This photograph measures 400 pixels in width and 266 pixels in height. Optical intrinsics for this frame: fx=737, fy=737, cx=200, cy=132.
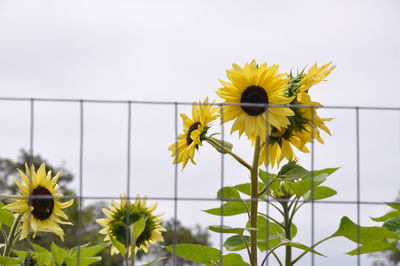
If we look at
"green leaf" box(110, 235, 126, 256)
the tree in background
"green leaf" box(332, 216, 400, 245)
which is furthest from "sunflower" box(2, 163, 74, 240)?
the tree in background

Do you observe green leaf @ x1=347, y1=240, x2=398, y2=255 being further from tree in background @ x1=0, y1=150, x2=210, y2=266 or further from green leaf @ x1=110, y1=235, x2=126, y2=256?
tree in background @ x1=0, y1=150, x2=210, y2=266

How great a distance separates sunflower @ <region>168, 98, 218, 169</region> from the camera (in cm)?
155

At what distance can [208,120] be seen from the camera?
1550 millimetres

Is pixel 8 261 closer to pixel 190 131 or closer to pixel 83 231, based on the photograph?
pixel 190 131

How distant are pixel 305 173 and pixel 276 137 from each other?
0.13 metres

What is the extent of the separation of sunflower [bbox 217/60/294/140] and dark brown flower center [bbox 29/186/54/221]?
1.40 feet

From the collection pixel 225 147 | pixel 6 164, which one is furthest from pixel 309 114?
pixel 6 164

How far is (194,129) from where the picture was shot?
1573 millimetres

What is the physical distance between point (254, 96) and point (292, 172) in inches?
7.0

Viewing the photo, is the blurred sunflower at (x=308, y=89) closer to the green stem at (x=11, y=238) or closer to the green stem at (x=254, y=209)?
the green stem at (x=254, y=209)

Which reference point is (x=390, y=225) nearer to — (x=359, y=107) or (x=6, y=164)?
(x=359, y=107)

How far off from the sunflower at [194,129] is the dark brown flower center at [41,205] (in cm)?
30

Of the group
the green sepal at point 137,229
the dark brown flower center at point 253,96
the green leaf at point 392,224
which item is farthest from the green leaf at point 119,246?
the green leaf at point 392,224

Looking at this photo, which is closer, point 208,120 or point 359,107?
point 359,107
